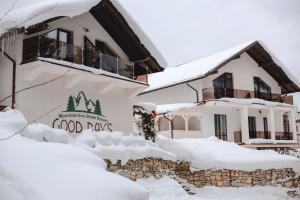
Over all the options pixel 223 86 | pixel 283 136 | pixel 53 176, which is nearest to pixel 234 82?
pixel 223 86

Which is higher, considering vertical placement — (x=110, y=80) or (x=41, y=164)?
(x=110, y=80)

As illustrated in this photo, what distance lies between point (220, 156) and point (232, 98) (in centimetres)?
1097

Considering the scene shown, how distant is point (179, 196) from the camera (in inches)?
414

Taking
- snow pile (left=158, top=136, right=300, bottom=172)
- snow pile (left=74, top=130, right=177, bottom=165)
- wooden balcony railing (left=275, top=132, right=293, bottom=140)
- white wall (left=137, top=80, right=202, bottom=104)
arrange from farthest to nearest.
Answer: wooden balcony railing (left=275, top=132, right=293, bottom=140)
white wall (left=137, top=80, right=202, bottom=104)
snow pile (left=158, top=136, right=300, bottom=172)
snow pile (left=74, top=130, right=177, bottom=165)

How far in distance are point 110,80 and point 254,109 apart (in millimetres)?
16359

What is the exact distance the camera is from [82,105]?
52.6ft

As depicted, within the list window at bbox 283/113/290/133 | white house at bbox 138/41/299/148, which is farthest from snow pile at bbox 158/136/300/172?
window at bbox 283/113/290/133

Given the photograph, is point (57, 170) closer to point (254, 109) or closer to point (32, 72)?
point (32, 72)

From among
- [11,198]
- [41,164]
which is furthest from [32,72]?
[11,198]

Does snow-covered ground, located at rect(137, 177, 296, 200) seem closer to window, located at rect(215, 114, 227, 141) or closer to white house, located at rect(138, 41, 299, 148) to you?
white house, located at rect(138, 41, 299, 148)

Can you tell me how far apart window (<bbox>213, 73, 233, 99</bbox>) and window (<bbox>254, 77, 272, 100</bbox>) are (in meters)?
2.51

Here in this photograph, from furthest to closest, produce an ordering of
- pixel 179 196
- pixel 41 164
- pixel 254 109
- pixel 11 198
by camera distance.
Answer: pixel 254 109 → pixel 179 196 → pixel 41 164 → pixel 11 198

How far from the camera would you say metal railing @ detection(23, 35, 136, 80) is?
14.1m

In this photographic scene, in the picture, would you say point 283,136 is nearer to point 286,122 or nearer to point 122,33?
point 286,122
